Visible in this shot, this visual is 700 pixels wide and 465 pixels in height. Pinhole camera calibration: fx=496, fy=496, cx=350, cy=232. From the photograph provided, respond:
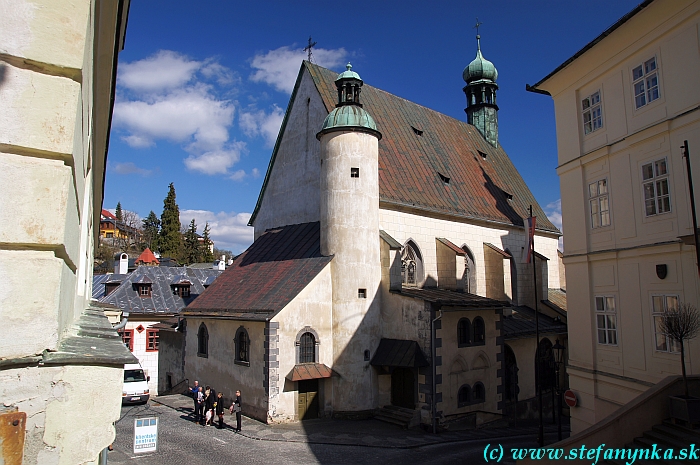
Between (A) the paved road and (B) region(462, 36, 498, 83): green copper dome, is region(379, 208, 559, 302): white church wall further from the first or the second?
(B) region(462, 36, 498, 83): green copper dome

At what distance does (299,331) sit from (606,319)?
36.0 ft

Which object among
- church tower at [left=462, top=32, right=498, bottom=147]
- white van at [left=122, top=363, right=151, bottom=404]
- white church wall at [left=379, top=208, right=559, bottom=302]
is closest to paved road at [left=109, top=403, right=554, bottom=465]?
white van at [left=122, top=363, right=151, bottom=404]

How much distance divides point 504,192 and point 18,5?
106ft

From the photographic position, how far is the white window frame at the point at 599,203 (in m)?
14.8

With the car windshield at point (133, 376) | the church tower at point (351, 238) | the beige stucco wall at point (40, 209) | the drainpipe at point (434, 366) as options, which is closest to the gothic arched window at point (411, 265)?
the church tower at point (351, 238)

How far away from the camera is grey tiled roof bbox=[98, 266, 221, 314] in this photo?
33.6 meters

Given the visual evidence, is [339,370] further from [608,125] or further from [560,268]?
[560,268]

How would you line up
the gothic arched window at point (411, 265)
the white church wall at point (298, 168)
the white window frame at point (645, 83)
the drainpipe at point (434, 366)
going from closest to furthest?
1. the white window frame at point (645, 83)
2. the drainpipe at point (434, 366)
3. the gothic arched window at point (411, 265)
4. the white church wall at point (298, 168)

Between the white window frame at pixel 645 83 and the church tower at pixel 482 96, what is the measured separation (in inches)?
921

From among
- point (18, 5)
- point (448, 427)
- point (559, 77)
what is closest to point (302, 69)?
point (559, 77)

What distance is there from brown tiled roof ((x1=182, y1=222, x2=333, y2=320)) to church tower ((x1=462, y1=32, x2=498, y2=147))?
19.2 meters

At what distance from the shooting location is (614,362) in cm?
1424

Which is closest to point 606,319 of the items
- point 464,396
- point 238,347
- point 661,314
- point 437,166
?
point 661,314

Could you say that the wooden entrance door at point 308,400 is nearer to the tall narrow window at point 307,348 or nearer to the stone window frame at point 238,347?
the tall narrow window at point 307,348
